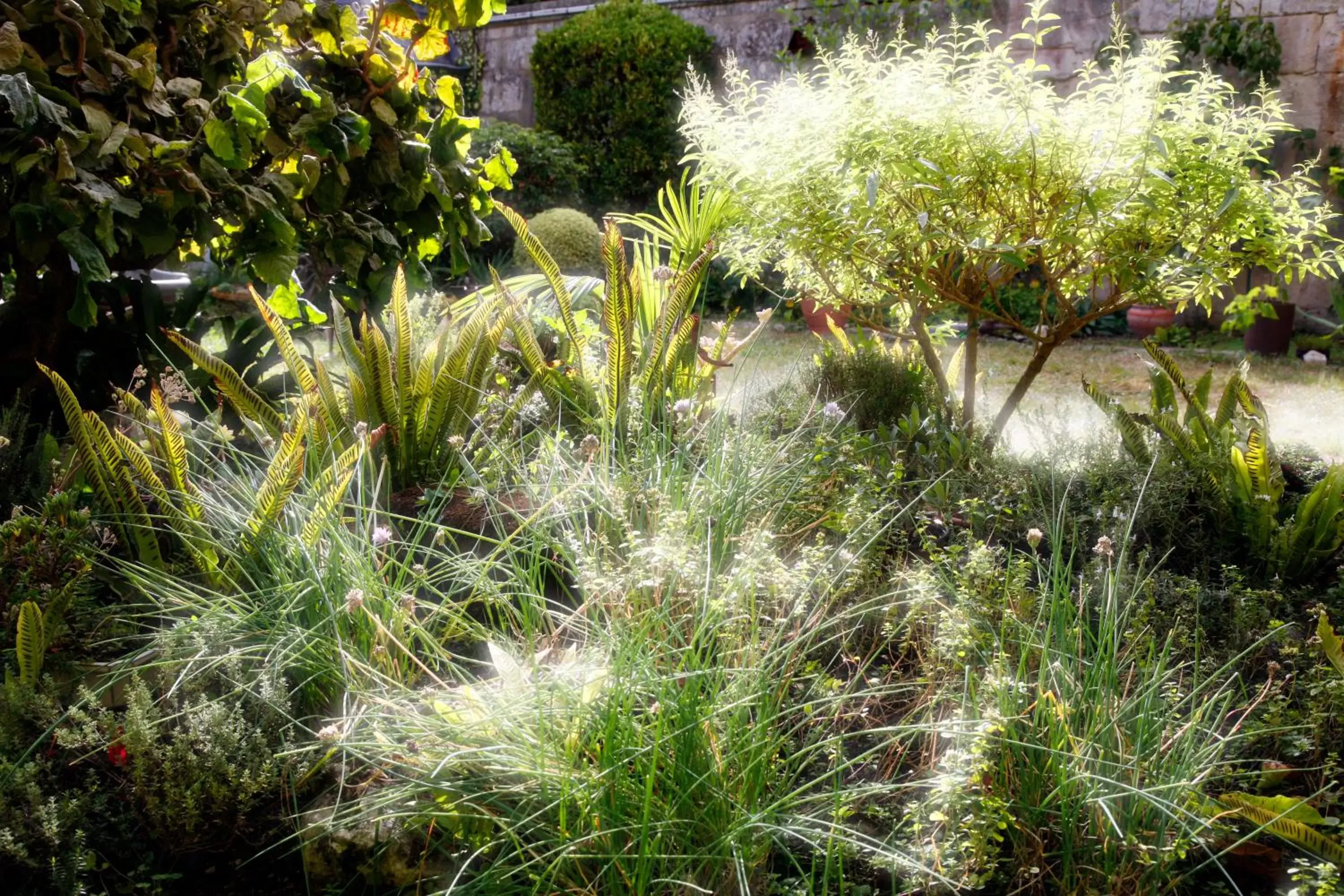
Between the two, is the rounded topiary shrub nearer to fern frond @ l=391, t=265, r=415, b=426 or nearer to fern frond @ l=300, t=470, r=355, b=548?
fern frond @ l=391, t=265, r=415, b=426

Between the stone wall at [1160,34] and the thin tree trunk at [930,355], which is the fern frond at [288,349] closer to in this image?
the thin tree trunk at [930,355]

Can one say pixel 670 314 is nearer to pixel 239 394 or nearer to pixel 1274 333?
pixel 239 394

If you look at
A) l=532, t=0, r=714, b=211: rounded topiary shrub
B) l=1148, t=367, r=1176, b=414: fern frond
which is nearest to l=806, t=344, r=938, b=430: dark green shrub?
l=1148, t=367, r=1176, b=414: fern frond

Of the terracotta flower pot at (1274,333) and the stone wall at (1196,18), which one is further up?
the stone wall at (1196,18)

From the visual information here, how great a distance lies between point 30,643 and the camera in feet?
7.38

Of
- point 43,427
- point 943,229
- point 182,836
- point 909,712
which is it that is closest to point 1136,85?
point 943,229

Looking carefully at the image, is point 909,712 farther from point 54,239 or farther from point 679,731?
point 54,239

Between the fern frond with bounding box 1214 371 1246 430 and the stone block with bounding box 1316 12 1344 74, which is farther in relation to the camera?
the stone block with bounding box 1316 12 1344 74

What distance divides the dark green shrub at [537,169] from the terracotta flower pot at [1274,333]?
5814 millimetres

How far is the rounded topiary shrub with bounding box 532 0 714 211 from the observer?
10.1 meters

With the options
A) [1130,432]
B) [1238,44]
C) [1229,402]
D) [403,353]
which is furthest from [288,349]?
[1238,44]

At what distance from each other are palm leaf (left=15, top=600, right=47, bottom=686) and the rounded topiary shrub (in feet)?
26.5

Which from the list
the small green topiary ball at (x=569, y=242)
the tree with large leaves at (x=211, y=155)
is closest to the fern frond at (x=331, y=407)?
the tree with large leaves at (x=211, y=155)

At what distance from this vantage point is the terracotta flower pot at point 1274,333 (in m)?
7.41
